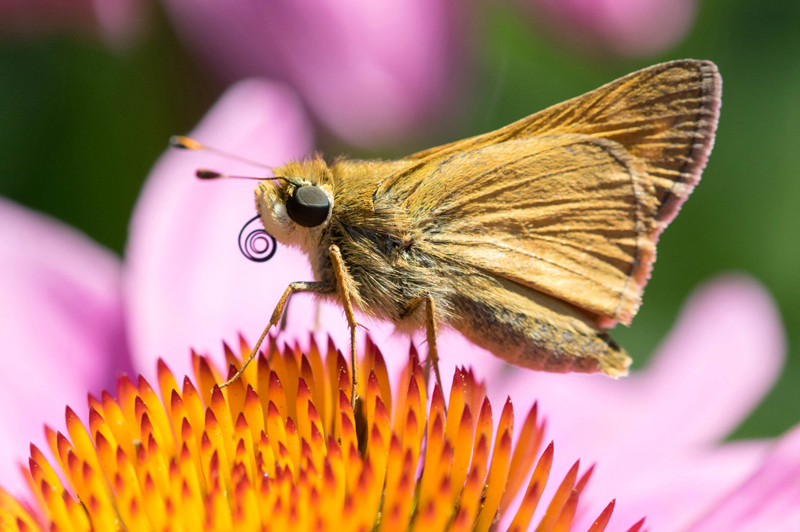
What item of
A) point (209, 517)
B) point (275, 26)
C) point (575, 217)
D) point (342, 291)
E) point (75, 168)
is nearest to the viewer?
point (209, 517)

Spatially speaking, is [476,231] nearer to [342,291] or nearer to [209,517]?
[342,291]

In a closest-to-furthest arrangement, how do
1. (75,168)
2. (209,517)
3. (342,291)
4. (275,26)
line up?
(209,517)
(342,291)
(275,26)
(75,168)

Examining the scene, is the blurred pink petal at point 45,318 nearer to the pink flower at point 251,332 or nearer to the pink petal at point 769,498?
the pink flower at point 251,332

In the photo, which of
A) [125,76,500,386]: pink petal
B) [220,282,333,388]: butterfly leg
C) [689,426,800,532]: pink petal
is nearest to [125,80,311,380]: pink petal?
[125,76,500,386]: pink petal

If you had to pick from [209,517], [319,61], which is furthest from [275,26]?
[209,517]

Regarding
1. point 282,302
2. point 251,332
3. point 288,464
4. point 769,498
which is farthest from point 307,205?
point 769,498

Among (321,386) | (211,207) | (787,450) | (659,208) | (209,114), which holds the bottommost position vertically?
(787,450)
